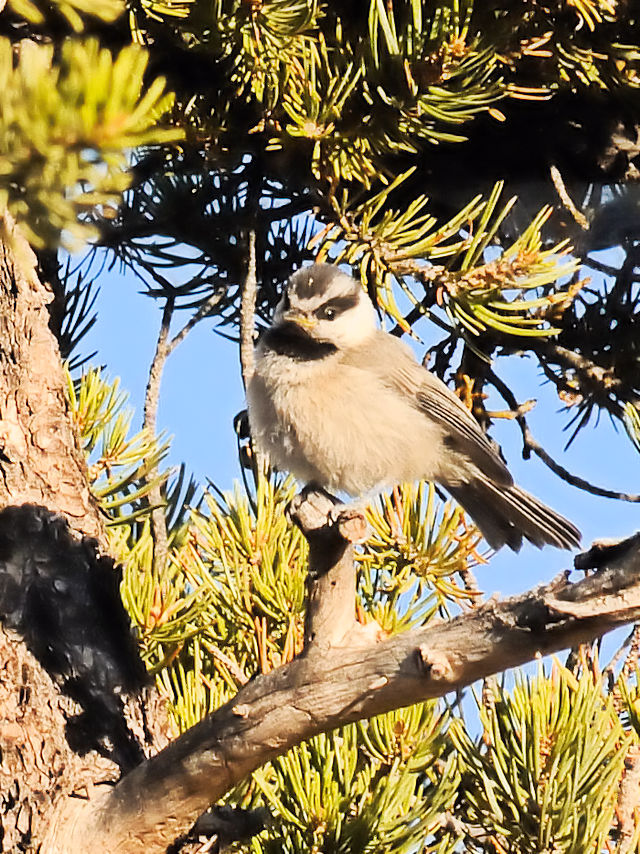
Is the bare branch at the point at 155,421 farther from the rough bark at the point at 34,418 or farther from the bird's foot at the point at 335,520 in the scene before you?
the bird's foot at the point at 335,520

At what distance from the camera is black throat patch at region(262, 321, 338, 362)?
8.46ft

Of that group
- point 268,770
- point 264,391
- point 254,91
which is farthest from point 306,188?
point 268,770

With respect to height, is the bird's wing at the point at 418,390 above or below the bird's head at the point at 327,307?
below

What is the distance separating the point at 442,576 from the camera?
2.07m

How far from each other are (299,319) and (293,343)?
0.11 meters

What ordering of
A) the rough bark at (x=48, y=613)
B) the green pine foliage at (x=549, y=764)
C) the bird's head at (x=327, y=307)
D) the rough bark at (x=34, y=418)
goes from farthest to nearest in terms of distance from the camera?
the bird's head at (x=327, y=307) < the rough bark at (x=34, y=418) < the rough bark at (x=48, y=613) < the green pine foliage at (x=549, y=764)

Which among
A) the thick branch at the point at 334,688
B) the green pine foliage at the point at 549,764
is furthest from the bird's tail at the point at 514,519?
the thick branch at the point at 334,688

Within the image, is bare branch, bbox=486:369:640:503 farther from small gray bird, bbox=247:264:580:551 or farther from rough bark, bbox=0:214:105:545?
rough bark, bbox=0:214:105:545

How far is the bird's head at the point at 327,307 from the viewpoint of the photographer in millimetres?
2391

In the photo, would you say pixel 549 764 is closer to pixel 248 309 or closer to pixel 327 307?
pixel 248 309

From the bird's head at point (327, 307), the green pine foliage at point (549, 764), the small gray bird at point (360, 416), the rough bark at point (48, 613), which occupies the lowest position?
the green pine foliage at point (549, 764)

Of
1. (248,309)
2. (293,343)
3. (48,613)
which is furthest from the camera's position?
(293,343)

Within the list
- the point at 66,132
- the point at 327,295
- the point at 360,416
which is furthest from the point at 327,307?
the point at 66,132

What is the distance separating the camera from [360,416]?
2.57 metres
